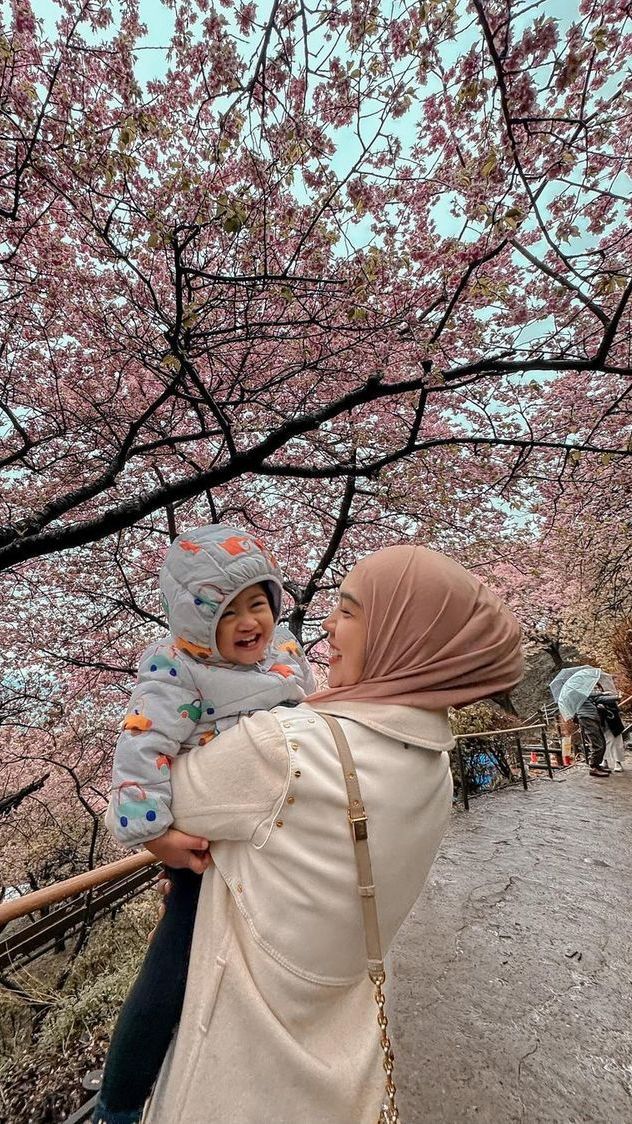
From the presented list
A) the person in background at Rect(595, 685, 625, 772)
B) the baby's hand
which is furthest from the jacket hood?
the person in background at Rect(595, 685, 625, 772)

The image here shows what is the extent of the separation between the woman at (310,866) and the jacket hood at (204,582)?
283mm

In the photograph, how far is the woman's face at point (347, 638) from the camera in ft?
4.14

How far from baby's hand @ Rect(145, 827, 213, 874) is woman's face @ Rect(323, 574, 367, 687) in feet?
1.49

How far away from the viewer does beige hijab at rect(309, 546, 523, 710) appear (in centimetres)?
117

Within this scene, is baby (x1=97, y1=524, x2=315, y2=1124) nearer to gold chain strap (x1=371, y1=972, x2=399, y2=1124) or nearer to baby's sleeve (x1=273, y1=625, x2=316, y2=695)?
baby's sleeve (x1=273, y1=625, x2=316, y2=695)

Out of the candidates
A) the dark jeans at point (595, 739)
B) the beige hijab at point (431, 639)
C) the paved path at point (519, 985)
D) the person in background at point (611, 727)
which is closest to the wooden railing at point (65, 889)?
the beige hijab at point (431, 639)

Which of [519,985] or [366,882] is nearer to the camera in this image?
[366,882]

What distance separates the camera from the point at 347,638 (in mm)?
1271

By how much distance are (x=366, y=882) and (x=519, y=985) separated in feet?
11.9

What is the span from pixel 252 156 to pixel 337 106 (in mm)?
990

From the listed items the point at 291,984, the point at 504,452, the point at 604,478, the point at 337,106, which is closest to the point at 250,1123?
the point at 291,984

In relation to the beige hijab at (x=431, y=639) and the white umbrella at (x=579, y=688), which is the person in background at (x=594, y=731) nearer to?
the white umbrella at (x=579, y=688)

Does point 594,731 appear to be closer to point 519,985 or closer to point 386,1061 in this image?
point 519,985

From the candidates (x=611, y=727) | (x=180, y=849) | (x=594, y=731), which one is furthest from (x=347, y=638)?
→ (x=594, y=731)
